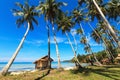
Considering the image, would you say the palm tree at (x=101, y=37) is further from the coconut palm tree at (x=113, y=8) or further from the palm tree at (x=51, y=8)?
the palm tree at (x=51, y=8)

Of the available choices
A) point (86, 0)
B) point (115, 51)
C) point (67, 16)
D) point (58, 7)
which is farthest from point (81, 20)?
point (115, 51)

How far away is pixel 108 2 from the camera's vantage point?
46281 mm

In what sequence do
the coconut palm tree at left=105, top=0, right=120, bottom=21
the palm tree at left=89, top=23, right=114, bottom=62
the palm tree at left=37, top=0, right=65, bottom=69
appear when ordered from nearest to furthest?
1. the palm tree at left=37, top=0, right=65, bottom=69
2. the coconut palm tree at left=105, top=0, right=120, bottom=21
3. the palm tree at left=89, top=23, right=114, bottom=62

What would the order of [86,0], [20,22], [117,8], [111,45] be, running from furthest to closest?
[111,45] < [117,8] < [86,0] < [20,22]

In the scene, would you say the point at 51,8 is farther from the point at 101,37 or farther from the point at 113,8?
the point at 101,37

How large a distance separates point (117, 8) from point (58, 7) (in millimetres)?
14633

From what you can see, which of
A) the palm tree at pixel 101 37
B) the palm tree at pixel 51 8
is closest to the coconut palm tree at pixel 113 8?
the palm tree at pixel 101 37

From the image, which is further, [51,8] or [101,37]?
[101,37]

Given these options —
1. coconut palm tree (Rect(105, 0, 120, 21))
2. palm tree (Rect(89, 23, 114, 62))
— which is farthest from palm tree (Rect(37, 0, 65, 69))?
palm tree (Rect(89, 23, 114, 62))

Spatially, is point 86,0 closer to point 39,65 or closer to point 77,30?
point 39,65

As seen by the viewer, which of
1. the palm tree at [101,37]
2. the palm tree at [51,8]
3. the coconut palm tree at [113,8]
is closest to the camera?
the palm tree at [51,8]

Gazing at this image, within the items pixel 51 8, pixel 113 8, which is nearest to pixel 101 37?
pixel 113 8

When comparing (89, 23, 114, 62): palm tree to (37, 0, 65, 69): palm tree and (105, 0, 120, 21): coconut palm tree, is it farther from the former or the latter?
(37, 0, 65, 69): palm tree

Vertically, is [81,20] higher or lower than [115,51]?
higher
